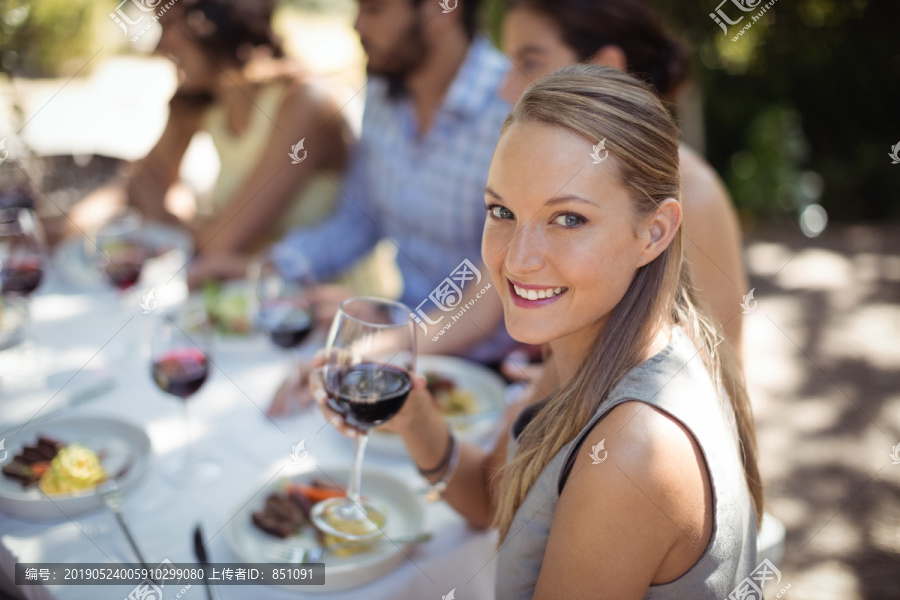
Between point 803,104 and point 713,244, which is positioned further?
point 803,104

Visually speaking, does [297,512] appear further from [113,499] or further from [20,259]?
[20,259]

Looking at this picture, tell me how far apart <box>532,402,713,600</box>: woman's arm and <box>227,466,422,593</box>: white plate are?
1.06 feet

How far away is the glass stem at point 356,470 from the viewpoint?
1.31 meters

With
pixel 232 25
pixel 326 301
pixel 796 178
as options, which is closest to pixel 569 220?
pixel 326 301

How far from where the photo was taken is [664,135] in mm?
1141

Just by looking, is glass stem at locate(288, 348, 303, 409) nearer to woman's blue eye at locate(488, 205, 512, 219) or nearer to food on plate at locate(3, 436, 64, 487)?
food on plate at locate(3, 436, 64, 487)

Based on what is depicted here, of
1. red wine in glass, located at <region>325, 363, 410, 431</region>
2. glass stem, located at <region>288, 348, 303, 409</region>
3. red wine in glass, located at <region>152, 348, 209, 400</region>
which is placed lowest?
glass stem, located at <region>288, 348, 303, 409</region>

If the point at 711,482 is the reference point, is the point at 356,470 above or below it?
below

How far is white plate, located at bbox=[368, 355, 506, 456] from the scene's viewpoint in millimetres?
1607

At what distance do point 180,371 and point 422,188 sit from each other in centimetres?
140

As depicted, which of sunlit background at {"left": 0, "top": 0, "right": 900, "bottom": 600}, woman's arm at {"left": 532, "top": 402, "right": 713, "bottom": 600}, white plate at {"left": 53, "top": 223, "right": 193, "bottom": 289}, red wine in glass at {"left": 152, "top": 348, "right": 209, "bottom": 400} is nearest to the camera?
woman's arm at {"left": 532, "top": 402, "right": 713, "bottom": 600}

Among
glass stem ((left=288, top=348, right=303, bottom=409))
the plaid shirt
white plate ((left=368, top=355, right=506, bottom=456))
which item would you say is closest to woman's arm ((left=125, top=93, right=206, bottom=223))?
the plaid shirt

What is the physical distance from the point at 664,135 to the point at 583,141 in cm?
16

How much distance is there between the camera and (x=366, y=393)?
127 centimetres
